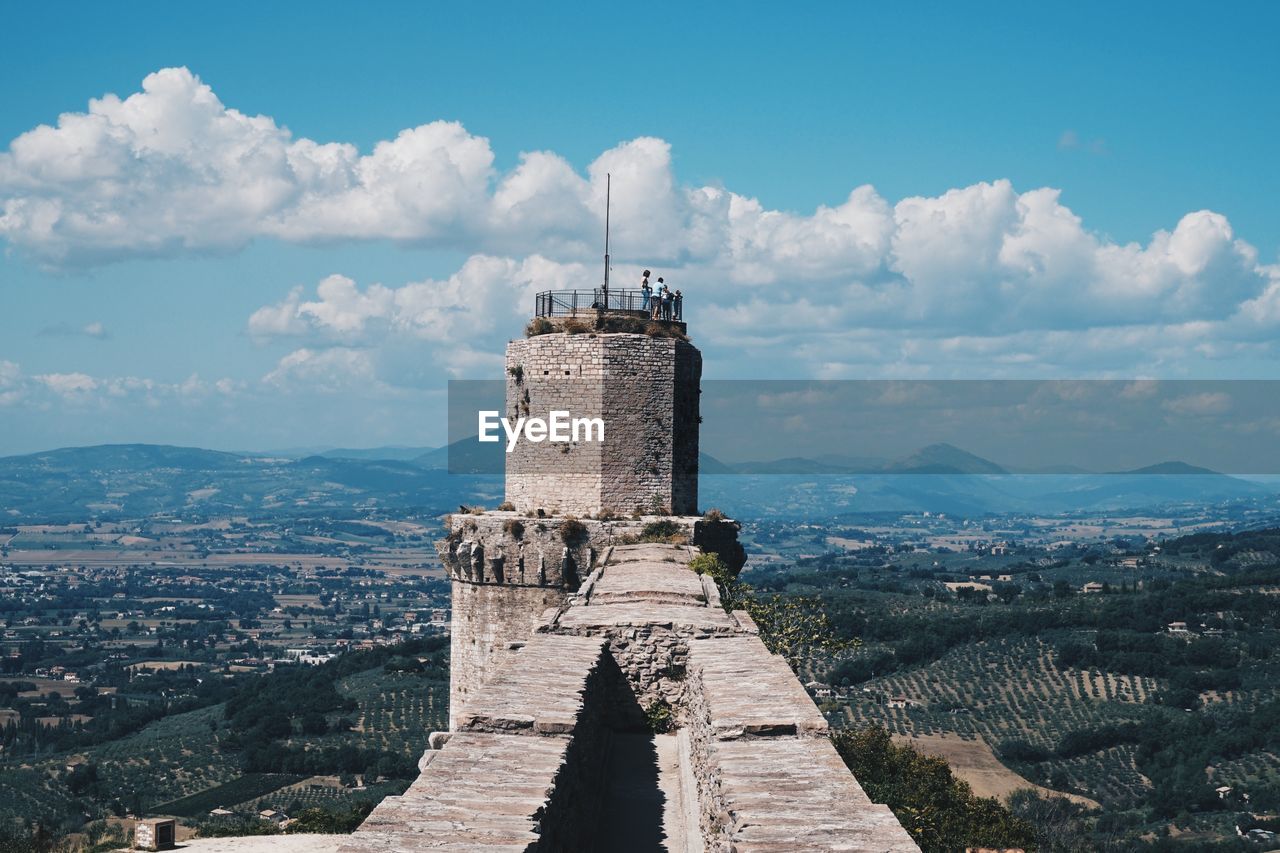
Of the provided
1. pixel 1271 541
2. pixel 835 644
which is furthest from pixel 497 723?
pixel 1271 541

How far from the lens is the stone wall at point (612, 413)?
899 inches

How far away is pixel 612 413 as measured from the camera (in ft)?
74.8

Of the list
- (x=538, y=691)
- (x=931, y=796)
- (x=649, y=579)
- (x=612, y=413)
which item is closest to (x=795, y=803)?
(x=538, y=691)

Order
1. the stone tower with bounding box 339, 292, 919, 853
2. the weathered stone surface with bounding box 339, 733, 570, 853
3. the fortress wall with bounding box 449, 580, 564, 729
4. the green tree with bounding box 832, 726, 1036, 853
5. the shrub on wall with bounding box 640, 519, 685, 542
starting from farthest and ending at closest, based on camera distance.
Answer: the green tree with bounding box 832, 726, 1036, 853, the fortress wall with bounding box 449, 580, 564, 729, the shrub on wall with bounding box 640, 519, 685, 542, the stone tower with bounding box 339, 292, 919, 853, the weathered stone surface with bounding box 339, 733, 570, 853

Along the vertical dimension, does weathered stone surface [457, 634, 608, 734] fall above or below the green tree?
above

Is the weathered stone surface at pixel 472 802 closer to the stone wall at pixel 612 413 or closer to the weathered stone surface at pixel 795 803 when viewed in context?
the weathered stone surface at pixel 795 803

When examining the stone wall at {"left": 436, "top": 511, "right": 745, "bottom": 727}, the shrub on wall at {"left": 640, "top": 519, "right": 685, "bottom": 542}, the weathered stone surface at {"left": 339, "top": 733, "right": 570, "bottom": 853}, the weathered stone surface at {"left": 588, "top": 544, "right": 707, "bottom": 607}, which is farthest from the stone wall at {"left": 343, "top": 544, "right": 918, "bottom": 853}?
the stone wall at {"left": 436, "top": 511, "right": 745, "bottom": 727}

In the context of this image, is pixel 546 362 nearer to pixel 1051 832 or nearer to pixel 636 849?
pixel 636 849

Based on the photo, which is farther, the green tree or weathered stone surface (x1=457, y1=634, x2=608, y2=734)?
the green tree

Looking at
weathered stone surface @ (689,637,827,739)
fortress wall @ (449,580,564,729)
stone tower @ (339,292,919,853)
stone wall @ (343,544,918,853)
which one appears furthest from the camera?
fortress wall @ (449,580,564,729)

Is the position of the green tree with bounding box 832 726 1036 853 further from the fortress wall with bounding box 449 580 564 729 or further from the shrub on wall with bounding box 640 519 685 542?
the fortress wall with bounding box 449 580 564 729

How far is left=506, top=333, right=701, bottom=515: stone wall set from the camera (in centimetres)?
2284

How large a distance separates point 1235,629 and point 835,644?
276ft

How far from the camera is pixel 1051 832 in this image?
46.7 m
